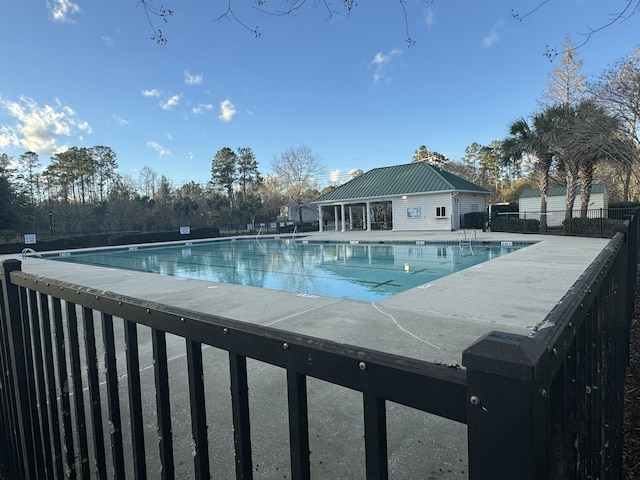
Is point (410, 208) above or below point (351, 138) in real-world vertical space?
below

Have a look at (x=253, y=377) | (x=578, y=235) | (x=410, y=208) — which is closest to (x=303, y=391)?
(x=253, y=377)

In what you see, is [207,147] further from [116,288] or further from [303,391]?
[303,391]

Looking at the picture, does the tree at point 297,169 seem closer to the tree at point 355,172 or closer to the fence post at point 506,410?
the tree at point 355,172

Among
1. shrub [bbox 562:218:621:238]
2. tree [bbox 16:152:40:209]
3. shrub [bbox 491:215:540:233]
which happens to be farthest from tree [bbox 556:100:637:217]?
tree [bbox 16:152:40:209]

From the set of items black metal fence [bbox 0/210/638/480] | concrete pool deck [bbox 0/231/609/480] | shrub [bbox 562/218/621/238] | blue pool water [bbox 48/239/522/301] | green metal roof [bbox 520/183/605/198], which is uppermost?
green metal roof [bbox 520/183/605/198]

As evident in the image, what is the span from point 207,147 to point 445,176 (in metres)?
33.1

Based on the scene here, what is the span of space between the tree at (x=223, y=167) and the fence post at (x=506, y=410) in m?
51.0

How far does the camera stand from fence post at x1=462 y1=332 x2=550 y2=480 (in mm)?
557

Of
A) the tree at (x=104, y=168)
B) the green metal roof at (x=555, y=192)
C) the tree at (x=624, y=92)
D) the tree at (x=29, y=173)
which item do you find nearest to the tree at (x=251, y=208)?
the tree at (x=104, y=168)

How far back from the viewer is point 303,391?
2.97ft

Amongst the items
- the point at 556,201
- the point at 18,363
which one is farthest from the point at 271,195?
the point at 18,363

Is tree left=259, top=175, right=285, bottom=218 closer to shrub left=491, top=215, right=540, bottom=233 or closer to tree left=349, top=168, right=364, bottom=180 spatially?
tree left=349, top=168, right=364, bottom=180

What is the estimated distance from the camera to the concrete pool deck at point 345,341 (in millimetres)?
2303

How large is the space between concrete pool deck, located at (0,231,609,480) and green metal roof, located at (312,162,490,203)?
18.1m
